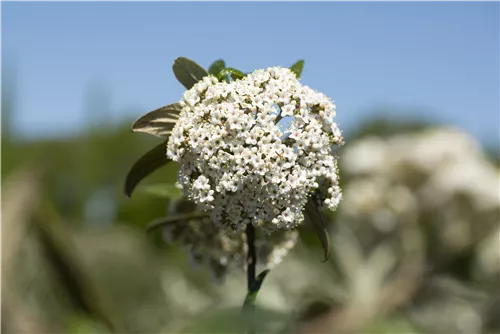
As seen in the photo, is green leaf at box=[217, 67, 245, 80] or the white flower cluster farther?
green leaf at box=[217, 67, 245, 80]

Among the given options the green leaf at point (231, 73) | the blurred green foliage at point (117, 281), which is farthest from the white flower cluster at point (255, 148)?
the blurred green foliage at point (117, 281)

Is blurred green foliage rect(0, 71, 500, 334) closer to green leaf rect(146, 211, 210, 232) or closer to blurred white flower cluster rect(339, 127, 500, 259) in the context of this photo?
green leaf rect(146, 211, 210, 232)

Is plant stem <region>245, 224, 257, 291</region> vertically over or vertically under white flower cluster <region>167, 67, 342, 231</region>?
under

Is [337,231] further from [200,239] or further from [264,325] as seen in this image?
[264,325]

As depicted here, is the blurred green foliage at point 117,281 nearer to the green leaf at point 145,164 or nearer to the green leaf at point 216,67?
the green leaf at point 216,67

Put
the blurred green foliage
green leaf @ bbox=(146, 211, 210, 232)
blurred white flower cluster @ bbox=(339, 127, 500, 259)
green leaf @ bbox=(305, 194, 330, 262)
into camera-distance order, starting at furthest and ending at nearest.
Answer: blurred white flower cluster @ bbox=(339, 127, 500, 259) → the blurred green foliage → green leaf @ bbox=(146, 211, 210, 232) → green leaf @ bbox=(305, 194, 330, 262)

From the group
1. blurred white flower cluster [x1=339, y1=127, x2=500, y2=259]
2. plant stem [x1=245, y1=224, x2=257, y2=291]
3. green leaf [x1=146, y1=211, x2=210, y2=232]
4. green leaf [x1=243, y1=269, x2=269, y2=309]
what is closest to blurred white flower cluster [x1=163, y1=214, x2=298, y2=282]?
green leaf [x1=146, y1=211, x2=210, y2=232]

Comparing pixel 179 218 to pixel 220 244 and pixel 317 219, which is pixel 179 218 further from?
pixel 317 219
